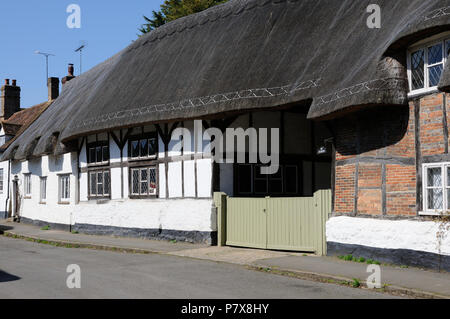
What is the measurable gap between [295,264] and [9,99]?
1328 inches

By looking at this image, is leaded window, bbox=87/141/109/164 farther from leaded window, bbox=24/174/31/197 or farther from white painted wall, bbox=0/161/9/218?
white painted wall, bbox=0/161/9/218

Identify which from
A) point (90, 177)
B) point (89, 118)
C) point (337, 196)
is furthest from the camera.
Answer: point (90, 177)

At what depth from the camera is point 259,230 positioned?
14750 millimetres

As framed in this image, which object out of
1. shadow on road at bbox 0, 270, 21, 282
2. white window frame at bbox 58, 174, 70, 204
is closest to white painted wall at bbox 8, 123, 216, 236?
white window frame at bbox 58, 174, 70, 204

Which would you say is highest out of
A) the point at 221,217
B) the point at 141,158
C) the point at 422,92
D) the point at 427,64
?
the point at 427,64

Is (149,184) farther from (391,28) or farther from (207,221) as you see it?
(391,28)

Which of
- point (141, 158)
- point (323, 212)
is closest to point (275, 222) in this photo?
point (323, 212)

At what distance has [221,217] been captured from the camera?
15.7 meters

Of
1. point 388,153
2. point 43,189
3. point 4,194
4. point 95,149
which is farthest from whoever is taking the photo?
point 4,194

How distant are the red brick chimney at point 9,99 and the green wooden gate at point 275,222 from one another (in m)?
28.7

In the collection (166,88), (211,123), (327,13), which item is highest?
(327,13)

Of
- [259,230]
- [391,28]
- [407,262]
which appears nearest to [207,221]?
[259,230]

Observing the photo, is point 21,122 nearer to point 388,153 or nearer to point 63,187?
point 63,187
